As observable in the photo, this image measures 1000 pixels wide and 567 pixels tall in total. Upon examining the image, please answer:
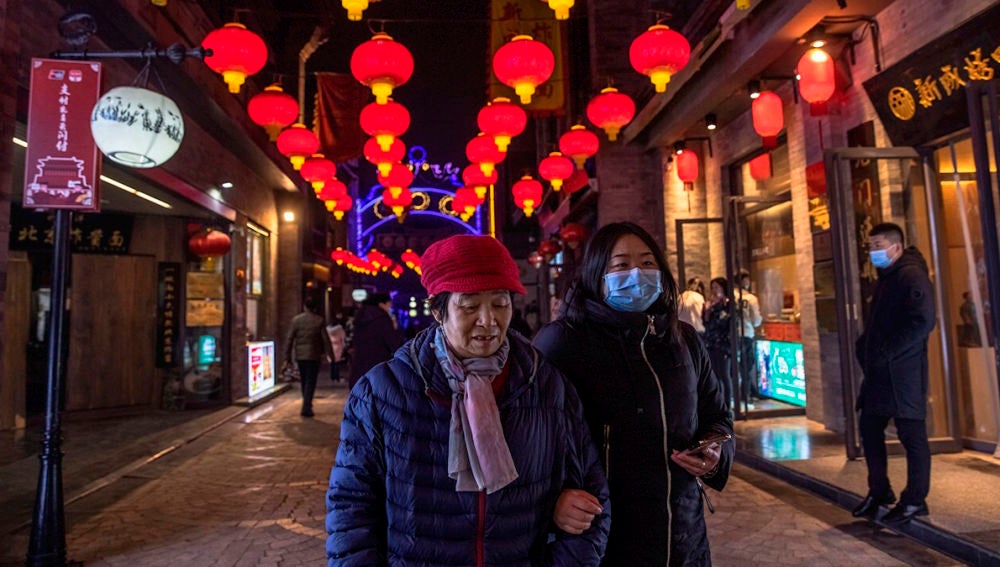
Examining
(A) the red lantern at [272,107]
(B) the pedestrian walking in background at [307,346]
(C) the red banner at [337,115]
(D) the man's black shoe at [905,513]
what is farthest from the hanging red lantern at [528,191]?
(D) the man's black shoe at [905,513]

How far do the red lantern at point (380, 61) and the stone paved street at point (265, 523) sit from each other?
14.8 ft

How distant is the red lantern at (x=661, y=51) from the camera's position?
6.70m

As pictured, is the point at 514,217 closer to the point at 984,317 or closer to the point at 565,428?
the point at 984,317

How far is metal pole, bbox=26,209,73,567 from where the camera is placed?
4.29 m

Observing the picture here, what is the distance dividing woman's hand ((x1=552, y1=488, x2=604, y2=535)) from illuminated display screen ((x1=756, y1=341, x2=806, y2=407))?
8274 millimetres

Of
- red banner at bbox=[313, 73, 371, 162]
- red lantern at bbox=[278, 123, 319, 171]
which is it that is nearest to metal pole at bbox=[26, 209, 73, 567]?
red lantern at bbox=[278, 123, 319, 171]

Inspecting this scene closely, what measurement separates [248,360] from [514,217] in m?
19.0

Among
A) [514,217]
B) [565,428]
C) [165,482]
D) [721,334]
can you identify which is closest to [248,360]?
[165,482]

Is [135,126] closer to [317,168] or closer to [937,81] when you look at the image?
[317,168]

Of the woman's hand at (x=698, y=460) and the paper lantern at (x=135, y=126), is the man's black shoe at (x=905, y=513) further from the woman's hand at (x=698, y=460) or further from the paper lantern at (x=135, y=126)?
the paper lantern at (x=135, y=126)

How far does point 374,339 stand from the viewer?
7.89 meters

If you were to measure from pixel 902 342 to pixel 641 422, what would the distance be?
3699mm

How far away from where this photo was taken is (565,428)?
1.95 m

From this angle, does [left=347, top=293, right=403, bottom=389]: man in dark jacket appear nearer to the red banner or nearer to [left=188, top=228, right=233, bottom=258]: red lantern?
[left=188, top=228, right=233, bottom=258]: red lantern
